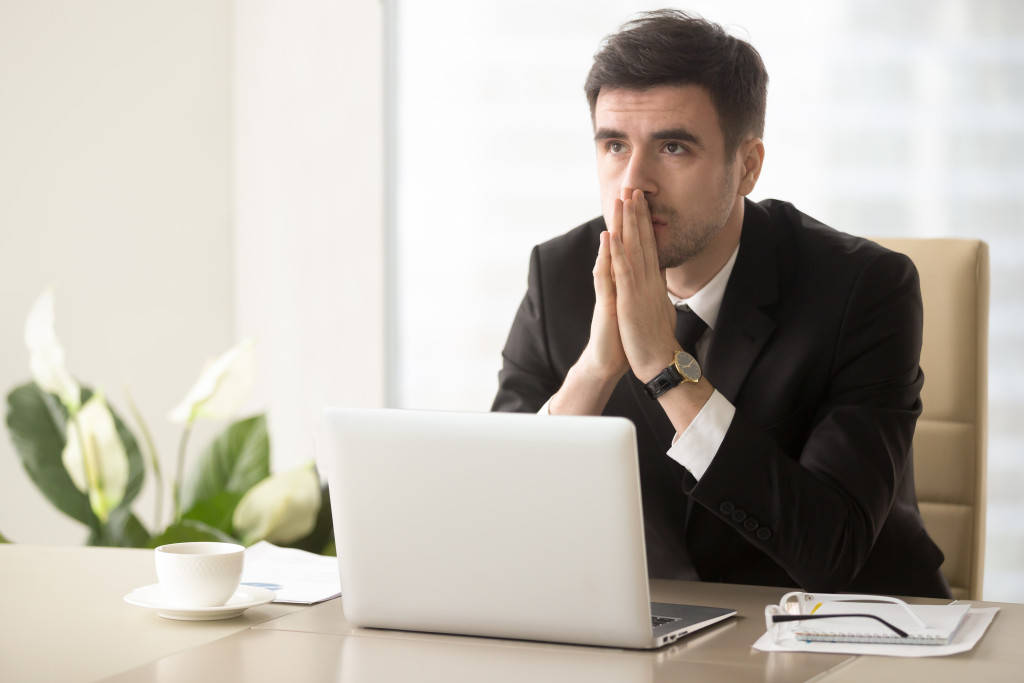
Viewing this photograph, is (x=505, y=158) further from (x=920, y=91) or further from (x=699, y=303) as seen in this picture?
(x=699, y=303)

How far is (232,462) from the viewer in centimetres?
262

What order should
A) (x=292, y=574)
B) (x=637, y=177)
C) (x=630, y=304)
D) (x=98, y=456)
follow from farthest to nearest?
(x=98, y=456), (x=637, y=177), (x=630, y=304), (x=292, y=574)

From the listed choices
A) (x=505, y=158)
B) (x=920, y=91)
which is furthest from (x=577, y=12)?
(x=920, y=91)

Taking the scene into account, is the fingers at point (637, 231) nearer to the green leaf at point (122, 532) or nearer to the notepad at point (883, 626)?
the notepad at point (883, 626)

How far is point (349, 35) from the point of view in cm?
339

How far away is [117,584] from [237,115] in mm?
2490

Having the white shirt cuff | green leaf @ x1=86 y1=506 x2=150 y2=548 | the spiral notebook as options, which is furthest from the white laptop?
green leaf @ x1=86 y1=506 x2=150 y2=548

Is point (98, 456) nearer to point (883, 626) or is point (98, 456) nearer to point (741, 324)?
point (741, 324)

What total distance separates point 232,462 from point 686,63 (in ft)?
4.83

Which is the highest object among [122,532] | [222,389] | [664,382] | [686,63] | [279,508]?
[686,63]

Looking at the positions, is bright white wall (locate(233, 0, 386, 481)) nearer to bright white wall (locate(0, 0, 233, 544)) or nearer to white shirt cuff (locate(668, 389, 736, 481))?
bright white wall (locate(0, 0, 233, 544))

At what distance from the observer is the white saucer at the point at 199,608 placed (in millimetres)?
1212

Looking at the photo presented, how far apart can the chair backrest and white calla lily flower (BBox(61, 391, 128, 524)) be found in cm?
155

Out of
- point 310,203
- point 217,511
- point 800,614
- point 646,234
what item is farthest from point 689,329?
point 310,203
